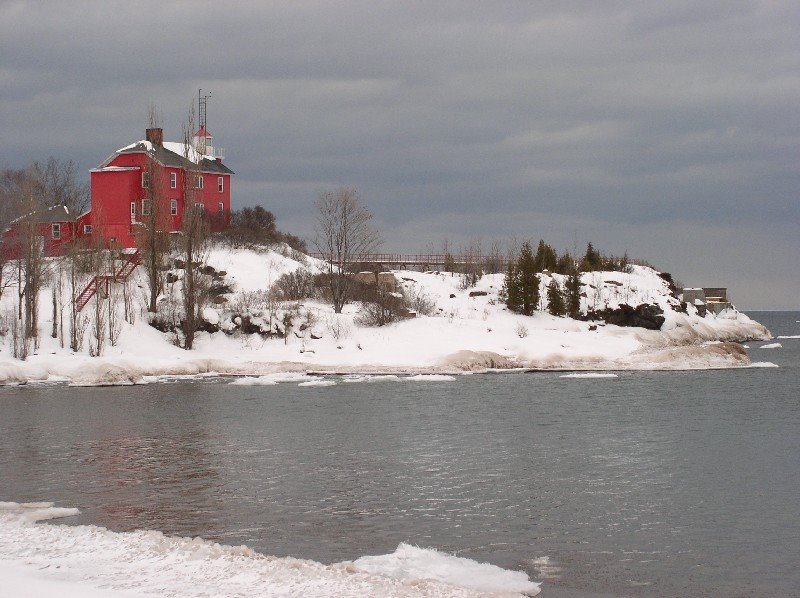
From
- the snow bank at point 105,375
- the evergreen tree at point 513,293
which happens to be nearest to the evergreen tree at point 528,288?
the evergreen tree at point 513,293

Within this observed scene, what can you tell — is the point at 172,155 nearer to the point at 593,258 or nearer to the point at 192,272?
the point at 192,272

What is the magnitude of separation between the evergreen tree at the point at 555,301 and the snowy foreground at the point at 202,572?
172 ft

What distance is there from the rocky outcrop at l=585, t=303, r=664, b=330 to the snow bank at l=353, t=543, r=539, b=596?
5390 cm

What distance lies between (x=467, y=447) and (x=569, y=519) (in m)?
8.57

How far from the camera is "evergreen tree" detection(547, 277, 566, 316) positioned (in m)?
65.2

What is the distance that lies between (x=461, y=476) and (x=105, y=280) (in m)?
38.0

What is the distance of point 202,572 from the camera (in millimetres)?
12523

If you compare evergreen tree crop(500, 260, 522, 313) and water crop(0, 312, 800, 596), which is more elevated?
evergreen tree crop(500, 260, 522, 313)

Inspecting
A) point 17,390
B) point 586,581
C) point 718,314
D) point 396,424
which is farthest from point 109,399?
point 718,314

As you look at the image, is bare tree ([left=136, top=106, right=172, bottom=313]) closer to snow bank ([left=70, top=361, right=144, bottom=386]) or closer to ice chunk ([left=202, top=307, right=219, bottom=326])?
ice chunk ([left=202, top=307, right=219, bottom=326])

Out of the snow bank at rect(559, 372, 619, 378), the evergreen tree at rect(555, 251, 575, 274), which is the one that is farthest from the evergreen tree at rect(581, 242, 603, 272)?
the snow bank at rect(559, 372, 619, 378)

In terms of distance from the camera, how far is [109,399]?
1483 inches

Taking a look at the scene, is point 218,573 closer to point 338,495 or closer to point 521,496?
point 338,495

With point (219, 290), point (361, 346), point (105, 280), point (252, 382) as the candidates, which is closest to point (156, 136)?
point (219, 290)
